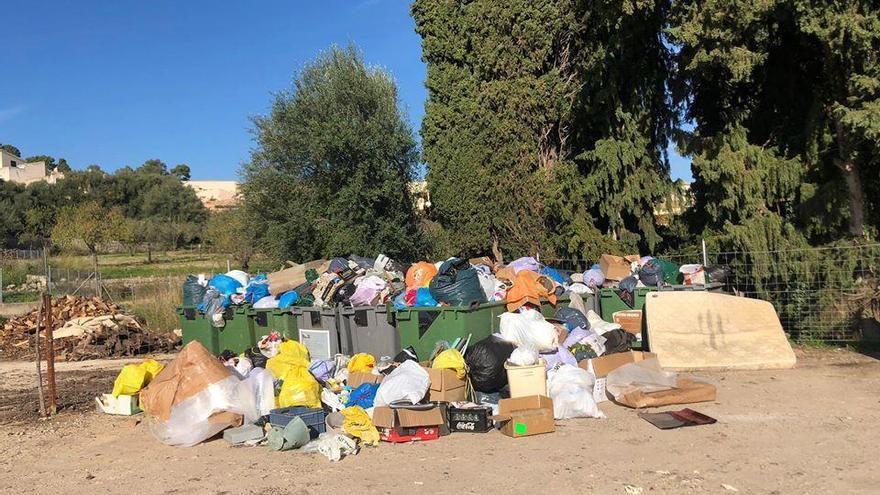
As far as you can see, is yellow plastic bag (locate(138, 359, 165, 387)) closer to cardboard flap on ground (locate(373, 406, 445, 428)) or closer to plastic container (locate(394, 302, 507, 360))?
plastic container (locate(394, 302, 507, 360))

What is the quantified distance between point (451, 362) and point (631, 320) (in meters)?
3.46

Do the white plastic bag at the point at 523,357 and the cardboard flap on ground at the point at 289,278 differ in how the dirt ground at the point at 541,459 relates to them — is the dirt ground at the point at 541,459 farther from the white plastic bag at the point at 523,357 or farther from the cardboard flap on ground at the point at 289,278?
the cardboard flap on ground at the point at 289,278

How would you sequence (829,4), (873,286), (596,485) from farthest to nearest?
(873,286)
(829,4)
(596,485)

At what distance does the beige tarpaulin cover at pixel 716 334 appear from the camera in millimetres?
7676

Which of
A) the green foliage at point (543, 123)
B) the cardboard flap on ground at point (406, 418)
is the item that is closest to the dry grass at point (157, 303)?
the green foliage at point (543, 123)

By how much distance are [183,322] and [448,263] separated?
4.64 m

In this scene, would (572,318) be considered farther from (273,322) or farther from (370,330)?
(273,322)

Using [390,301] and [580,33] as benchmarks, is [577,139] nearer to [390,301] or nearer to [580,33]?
[580,33]

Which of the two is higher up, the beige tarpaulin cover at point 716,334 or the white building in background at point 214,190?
the white building in background at point 214,190

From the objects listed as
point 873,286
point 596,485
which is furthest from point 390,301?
point 873,286

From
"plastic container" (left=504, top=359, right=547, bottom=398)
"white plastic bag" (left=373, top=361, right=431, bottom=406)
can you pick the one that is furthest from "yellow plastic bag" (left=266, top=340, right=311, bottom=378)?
"plastic container" (left=504, top=359, right=547, bottom=398)

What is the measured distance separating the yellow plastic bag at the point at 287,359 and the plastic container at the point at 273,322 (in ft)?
2.37

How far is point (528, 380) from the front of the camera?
6.13m

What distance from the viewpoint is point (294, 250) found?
1568 cm
